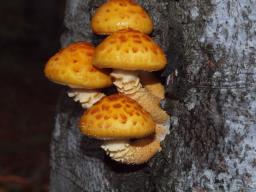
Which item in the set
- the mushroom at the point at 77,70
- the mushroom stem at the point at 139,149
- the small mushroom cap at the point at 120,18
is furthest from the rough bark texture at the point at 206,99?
the mushroom at the point at 77,70

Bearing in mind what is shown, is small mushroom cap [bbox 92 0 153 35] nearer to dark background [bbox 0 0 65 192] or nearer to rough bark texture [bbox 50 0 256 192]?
rough bark texture [bbox 50 0 256 192]

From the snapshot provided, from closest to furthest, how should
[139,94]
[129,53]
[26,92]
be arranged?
[129,53] → [139,94] → [26,92]

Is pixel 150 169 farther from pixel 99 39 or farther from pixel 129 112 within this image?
pixel 99 39

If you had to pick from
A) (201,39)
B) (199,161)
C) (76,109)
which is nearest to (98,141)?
(76,109)

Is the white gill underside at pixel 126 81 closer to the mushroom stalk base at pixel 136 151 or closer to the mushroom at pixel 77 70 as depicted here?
the mushroom at pixel 77 70

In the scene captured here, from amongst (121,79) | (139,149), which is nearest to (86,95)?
(121,79)

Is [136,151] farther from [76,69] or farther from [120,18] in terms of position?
[120,18]
